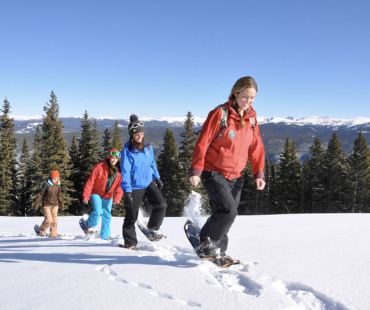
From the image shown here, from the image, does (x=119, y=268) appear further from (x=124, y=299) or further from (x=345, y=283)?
(x=345, y=283)

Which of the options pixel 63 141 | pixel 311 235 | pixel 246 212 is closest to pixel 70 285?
pixel 311 235

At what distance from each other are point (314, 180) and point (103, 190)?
38.7 meters

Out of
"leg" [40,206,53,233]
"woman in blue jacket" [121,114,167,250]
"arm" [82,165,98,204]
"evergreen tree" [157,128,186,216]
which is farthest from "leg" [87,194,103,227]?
"evergreen tree" [157,128,186,216]

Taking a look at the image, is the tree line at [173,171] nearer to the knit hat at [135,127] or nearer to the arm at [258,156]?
the knit hat at [135,127]

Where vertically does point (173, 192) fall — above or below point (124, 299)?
below

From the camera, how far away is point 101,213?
675 cm

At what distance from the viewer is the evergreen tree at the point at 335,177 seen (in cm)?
3731

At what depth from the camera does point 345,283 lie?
2.79 meters

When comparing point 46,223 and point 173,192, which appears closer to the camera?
point 46,223

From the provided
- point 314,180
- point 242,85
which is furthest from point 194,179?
point 314,180

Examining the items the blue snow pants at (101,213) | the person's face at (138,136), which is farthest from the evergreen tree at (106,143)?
the person's face at (138,136)

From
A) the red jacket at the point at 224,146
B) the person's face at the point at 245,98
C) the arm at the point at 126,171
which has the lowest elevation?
the arm at the point at 126,171

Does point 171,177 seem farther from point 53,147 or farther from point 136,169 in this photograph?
point 136,169

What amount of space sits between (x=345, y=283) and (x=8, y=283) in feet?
10.5
